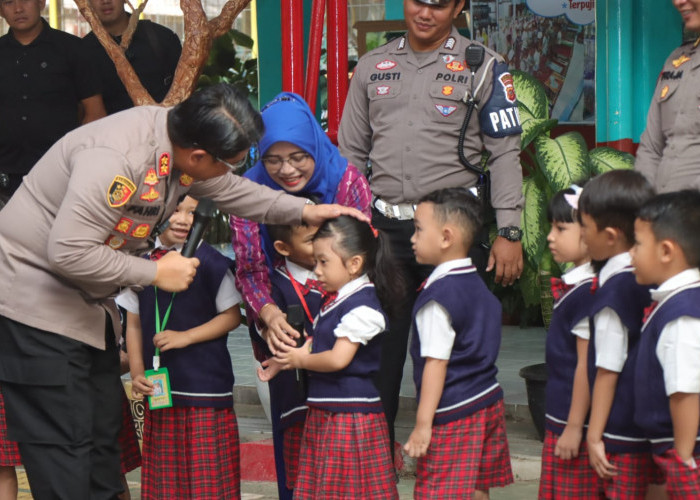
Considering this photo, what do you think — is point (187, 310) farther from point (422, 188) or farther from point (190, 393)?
point (422, 188)

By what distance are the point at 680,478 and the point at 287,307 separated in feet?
4.69

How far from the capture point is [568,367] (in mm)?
3566

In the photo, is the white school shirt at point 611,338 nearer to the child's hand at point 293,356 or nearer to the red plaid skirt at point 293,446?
the child's hand at point 293,356

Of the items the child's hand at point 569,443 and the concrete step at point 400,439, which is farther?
the concrete step at point 400,439

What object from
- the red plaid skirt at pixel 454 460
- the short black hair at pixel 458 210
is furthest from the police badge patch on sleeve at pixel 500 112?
the red plaid skirt at pixel 454 460

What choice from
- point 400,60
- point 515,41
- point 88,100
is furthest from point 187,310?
point 515,41

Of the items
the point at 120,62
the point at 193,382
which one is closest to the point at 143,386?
the point at 193,382

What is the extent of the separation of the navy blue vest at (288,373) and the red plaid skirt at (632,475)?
113 cm

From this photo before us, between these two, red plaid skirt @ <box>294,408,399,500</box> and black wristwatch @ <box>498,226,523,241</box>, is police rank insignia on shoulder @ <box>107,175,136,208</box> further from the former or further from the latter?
black wristwatch @ <box>498,226,523,241</box>

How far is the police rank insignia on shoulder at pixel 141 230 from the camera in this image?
355cm

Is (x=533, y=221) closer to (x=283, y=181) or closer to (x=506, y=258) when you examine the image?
(x=506, y=258)

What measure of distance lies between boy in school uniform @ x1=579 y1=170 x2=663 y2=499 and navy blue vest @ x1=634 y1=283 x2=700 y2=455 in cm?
11

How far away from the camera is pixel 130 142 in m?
3.43

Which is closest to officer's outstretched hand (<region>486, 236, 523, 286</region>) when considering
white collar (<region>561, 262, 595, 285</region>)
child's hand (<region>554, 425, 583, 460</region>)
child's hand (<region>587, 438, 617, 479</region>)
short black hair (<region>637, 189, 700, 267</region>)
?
white collar (<region>561, 262, 595, 285</region>)
